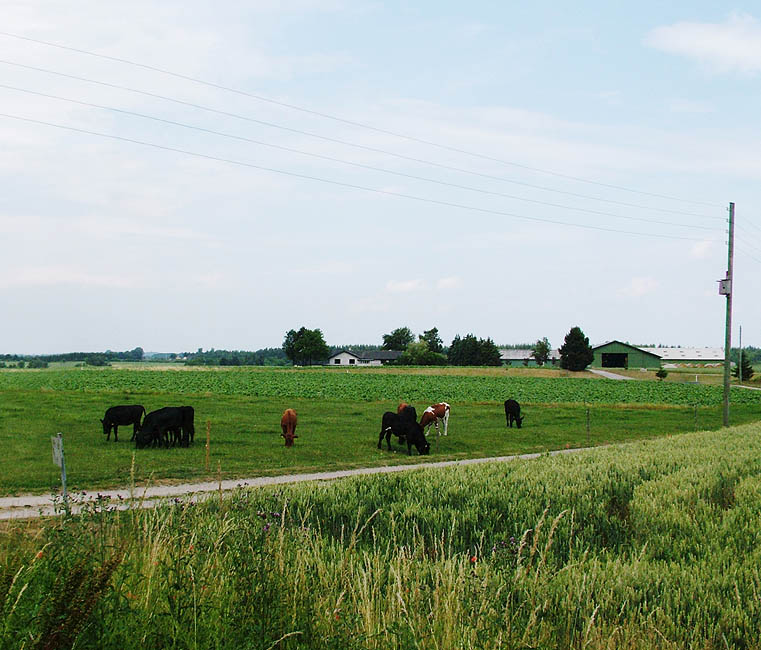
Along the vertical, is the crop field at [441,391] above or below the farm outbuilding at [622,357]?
below

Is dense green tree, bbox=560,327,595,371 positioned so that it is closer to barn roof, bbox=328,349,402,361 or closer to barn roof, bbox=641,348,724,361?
barn roof, bbox=641,348,724,361

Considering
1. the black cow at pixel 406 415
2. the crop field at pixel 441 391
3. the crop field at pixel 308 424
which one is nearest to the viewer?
the crop field at pixel 308 424

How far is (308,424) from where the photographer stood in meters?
30.9

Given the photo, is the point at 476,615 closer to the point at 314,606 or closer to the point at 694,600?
the point at 314,606

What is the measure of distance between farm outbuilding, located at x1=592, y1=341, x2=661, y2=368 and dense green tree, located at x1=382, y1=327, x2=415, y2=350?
7249 centimetres

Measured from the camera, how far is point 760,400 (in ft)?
181

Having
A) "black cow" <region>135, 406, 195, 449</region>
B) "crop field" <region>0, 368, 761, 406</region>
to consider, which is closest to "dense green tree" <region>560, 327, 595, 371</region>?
"crop field" <region>0, 368, 761, 406</region>

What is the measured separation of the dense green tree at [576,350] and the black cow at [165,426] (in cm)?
8314

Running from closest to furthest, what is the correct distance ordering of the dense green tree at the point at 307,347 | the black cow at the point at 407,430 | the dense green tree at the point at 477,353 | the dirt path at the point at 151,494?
the dirt path at the point at 151,494 → the black cow at the point at 407,430 → the dense green tree at the point at 477,353 → the dense green tree at the point at 307,347

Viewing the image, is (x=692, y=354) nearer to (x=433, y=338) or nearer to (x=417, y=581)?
(x=433, y=338)

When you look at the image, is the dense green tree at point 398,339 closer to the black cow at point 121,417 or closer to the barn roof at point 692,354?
the barn roof at point 692,354

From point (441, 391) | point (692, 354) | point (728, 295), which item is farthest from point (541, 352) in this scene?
point (728, 295)

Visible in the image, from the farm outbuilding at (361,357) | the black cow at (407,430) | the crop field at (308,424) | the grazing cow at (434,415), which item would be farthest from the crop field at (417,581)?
the farm outbuilding at (361,357)

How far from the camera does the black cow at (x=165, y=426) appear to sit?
23672 mm
